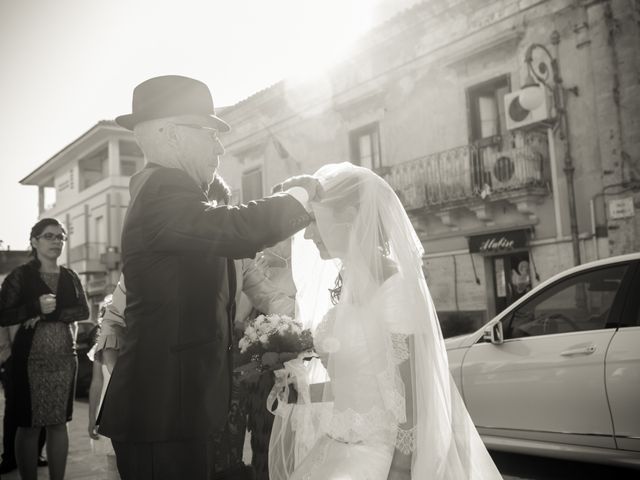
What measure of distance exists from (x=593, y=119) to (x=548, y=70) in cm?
144

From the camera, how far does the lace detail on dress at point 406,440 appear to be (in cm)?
229

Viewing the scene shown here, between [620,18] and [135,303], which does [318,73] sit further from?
[135,303]

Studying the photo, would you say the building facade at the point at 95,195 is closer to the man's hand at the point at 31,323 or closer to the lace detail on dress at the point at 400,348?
the man's hand at the point at 31,323

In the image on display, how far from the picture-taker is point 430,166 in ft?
47.7

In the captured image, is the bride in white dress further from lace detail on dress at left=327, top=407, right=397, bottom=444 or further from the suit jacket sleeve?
the suit jacket sleeve

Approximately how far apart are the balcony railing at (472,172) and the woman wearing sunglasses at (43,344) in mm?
10124

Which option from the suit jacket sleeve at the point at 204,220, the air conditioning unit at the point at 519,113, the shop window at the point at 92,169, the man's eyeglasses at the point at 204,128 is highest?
the shop window at the point at 92,169

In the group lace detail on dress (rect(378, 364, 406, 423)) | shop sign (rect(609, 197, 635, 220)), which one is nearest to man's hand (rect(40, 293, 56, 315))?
lace detail on dress (rect(378, 364, 406, 423))

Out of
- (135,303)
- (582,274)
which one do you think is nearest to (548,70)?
(582,274)

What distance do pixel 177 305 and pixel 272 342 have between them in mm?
691

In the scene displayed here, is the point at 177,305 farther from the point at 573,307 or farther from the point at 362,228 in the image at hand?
the point at 573,307

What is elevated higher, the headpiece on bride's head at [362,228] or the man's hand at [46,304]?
the headpiece on bride's head at [362,228]

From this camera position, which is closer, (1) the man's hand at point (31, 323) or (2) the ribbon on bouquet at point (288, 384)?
(2) the ribbon on bouquet at point (288, 384)

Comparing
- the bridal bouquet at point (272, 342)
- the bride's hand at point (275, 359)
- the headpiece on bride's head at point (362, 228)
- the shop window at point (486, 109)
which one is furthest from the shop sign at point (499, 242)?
the bride's hand at point (275, 359)
